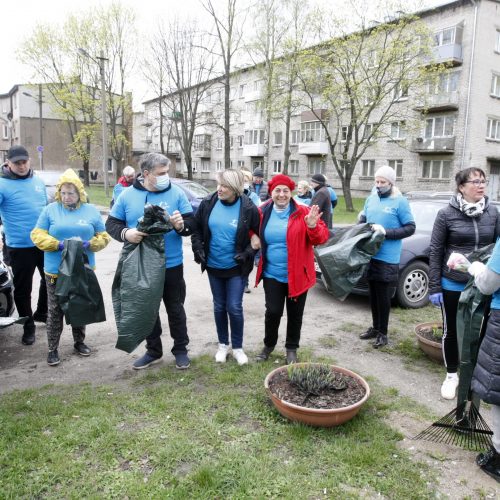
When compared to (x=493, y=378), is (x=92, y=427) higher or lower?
lower

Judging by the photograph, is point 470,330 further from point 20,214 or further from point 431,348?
point 20,214

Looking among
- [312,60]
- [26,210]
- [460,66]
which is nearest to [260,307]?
[26,210]

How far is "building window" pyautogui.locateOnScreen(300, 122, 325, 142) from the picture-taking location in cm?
3747

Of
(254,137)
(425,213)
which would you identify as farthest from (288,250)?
(254,137)

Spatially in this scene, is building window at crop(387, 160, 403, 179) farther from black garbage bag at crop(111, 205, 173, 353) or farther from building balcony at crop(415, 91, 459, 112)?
black garbage bag at crop(111, 205, 173, 353)

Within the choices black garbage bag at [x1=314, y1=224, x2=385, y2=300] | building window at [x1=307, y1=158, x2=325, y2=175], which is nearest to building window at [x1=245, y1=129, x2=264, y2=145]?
building window at [x1=307, y1=158, x2=325, y2=175]

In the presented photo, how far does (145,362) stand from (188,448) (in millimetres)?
1505

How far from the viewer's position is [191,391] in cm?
375

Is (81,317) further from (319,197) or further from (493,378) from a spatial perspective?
(319,197)

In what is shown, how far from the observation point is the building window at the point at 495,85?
93.6 feet

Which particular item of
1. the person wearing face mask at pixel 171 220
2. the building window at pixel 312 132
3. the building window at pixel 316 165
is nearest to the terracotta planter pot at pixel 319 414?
the person wearing face mask at pixel 171 220

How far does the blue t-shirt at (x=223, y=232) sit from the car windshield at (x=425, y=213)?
12.8 feet

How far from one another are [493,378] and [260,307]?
13.5ft

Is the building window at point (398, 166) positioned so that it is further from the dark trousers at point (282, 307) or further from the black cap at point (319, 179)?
the dark trousers at point (282, 307)
